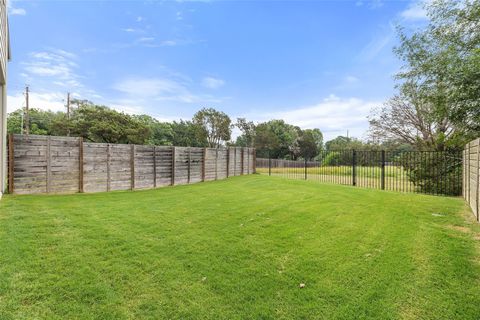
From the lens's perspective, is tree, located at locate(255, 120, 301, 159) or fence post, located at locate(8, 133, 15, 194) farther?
tree, located at locate(255, 120, 301, 159)

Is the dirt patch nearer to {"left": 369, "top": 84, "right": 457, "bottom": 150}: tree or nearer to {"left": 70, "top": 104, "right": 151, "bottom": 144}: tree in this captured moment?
{"left": 369, "top": 84, "right": 457, "bottom": 150}: tree

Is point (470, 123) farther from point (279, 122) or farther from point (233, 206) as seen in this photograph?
point (279, 122)

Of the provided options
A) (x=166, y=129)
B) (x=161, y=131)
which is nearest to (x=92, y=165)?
(x=161, y=131)

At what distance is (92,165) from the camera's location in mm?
7324

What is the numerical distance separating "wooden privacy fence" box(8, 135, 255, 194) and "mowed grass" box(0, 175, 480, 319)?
1.85 m

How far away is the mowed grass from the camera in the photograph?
6.67 ft

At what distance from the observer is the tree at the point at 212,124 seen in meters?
34.3

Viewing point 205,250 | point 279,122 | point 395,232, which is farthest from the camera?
point 279,122

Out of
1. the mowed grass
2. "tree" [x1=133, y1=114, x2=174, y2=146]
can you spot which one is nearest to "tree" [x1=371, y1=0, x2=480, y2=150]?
the mowed grass

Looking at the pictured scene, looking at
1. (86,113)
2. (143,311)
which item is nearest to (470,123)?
(143,311)

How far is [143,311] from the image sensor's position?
6.49 feet

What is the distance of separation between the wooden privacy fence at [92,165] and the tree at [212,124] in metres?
23.7

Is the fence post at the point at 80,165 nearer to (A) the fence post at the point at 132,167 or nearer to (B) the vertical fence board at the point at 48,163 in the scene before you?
(B) the vertical fence board at the point at 48,163

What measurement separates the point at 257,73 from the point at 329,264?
52.6 feet
